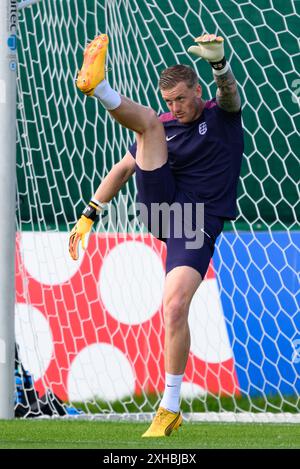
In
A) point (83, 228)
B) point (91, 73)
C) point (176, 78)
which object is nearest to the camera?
point (91, 73)

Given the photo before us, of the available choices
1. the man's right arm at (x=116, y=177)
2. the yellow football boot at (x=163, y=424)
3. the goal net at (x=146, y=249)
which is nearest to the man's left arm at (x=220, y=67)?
the man's right arm at (x=116, y=177)

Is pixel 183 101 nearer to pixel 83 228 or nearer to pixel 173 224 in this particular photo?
pixel 173 224

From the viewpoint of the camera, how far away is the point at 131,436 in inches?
204

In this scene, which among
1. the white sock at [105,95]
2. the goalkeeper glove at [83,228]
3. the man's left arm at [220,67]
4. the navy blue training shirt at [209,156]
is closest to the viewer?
the white sock at [105,95]

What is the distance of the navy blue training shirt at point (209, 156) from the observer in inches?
208

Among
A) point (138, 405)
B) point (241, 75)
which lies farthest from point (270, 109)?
point (138, 405)

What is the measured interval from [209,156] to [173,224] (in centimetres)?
34

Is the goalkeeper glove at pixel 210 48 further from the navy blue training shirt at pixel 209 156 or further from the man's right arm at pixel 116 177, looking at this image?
the man's right arm at pixel 116 177

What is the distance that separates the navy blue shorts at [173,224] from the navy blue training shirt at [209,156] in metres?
0.06

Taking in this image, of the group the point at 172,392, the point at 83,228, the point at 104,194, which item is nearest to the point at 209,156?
the point at 104,194

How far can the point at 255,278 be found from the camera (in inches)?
278

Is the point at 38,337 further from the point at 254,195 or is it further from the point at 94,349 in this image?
the point at 254,195

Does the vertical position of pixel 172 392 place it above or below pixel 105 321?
above

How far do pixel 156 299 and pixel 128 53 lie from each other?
4.76ft
